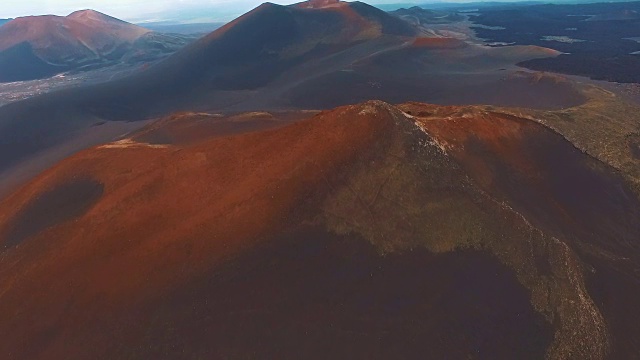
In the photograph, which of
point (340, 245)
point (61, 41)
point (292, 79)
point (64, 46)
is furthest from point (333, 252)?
point (61, 41)

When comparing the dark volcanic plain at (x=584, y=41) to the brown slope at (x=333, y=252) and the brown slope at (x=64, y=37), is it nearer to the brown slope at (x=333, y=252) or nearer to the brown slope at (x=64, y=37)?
the brown slope at (x=333, y=252)

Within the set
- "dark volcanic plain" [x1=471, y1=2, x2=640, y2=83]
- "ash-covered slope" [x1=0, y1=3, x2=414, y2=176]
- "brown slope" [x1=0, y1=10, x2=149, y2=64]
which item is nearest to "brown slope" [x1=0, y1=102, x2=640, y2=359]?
"ash-covered slope" [x1=0, y1=3, x2=414, y2=176]

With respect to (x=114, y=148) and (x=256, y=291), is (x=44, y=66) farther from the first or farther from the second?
(x=256, y=291)

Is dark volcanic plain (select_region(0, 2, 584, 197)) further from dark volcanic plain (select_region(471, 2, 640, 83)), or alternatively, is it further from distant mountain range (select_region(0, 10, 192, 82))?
distant mountain range (select_region(0, 10, 192, 82))

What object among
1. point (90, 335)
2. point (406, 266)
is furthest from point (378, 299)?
point (90, 335)

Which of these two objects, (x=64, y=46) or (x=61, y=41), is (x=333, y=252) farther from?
(x=61, y=41)

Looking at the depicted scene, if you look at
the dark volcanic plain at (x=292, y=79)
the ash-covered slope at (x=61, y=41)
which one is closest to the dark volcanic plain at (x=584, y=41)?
the dark volcanic plain at (x=292, y=79)

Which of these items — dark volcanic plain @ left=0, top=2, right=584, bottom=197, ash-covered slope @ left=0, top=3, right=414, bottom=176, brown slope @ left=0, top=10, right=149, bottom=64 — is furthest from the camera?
brown slope @ left=0, top=10, right=149, bottom=64
